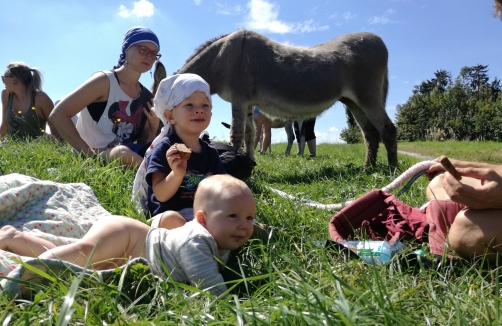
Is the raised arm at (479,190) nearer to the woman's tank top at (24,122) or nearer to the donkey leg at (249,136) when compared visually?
the donkey leg at (249,136)

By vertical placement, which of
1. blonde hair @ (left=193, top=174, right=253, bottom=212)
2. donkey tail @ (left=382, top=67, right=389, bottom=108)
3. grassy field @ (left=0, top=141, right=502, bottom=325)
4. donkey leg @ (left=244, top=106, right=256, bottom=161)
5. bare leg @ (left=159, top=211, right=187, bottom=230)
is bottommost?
grassy field @ (left=0, top=141, right=502, bottom=325)

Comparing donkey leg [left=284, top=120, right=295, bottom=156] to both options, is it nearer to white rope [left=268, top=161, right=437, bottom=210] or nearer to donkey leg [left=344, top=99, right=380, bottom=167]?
donkey leg [left=344, top=99, right=380, bottom=167]

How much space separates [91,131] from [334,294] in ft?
10.7

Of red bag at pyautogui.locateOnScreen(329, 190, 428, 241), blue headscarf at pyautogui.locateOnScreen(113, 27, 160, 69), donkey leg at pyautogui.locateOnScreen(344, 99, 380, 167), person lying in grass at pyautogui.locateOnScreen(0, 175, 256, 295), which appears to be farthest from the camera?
donkey leg at pyautogui.locateOnScreen(344, 99, 380, 167)

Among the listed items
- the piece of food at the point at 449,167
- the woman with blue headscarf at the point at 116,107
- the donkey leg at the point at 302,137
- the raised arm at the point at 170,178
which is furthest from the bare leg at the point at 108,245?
the donkey leg at the point at 302,137

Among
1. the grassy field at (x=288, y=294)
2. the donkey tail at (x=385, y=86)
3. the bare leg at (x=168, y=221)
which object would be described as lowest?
the grassy field at (x=288, y=294)

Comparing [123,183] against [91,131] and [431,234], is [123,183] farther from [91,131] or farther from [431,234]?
[431,234]

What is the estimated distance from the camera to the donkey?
18.3ft

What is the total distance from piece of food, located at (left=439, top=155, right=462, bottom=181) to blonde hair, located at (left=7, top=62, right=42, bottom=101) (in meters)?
6.10

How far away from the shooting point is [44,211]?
2.10 meters

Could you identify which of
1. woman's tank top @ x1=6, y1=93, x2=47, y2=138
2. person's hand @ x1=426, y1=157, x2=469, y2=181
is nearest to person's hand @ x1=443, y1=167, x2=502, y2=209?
person's hand @ x1=426, y1=157, x2=469, y2=181

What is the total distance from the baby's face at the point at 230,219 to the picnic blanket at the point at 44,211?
0.74m

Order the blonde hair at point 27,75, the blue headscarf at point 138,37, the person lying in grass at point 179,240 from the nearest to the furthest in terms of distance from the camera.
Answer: the person lying in grass at point 179,240
the blue headscarf at point 138,37
the blonde hair at point 27,75

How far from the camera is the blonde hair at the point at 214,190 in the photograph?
1703 mm
